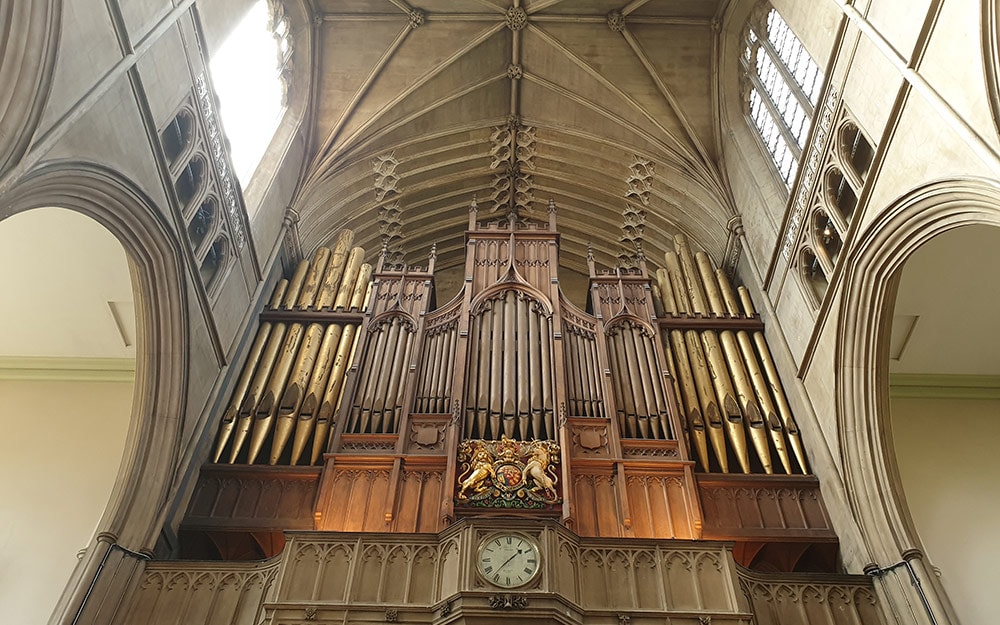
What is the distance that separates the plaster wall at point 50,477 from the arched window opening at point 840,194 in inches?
394

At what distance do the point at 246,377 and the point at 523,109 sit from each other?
8826 mm

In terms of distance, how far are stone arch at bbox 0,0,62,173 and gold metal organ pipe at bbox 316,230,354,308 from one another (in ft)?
21.8

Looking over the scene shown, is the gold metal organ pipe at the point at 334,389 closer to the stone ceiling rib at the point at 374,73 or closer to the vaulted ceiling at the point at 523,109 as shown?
the vaulted ceiling at the point at 523,109

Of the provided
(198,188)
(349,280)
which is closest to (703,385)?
(349,280)

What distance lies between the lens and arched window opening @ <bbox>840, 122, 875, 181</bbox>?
9.05 m

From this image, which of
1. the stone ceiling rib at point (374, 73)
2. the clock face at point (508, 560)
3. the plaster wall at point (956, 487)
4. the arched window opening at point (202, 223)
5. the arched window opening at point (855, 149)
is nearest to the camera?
the clock face at point (508, 560)

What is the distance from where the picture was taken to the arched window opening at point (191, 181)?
9562 millimetres

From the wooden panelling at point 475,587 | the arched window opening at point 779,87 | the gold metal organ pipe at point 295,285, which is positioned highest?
the arched window opening at point 779,87

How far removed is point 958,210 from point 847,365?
266 cm

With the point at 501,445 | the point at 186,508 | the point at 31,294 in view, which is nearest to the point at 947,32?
the point at 501,445

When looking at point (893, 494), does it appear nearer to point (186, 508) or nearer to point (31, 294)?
point (186, 508)

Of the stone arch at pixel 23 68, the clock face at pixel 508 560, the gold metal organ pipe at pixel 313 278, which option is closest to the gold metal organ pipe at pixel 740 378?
the clock face at pixel 508 560

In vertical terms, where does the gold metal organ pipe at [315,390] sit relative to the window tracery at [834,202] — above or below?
below

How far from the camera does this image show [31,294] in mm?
11008
